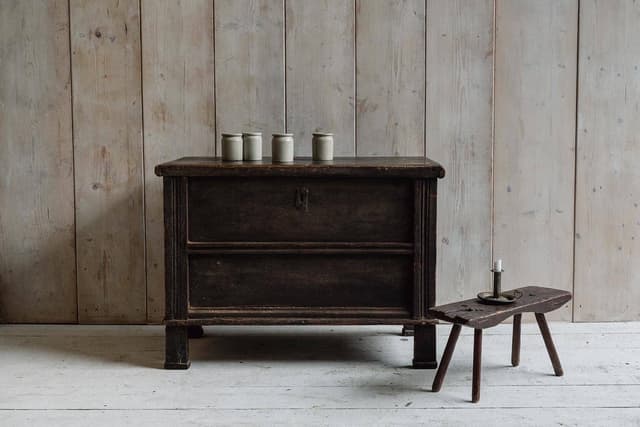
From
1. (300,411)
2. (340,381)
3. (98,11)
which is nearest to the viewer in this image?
(300,411)

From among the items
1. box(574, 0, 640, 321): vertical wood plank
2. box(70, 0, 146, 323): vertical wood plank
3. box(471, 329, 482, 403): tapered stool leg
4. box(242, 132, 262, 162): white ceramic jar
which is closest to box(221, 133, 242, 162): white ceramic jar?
box(242, 132, 262, 162): white ceramic jar

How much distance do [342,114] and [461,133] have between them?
449mm

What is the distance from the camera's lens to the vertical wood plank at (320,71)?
9.82ft

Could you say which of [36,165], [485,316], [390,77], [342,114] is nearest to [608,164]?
[390,77]

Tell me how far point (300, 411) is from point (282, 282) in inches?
19.8

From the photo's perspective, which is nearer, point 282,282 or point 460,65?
point 282,282

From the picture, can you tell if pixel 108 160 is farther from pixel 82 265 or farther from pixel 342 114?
pixel 342 114

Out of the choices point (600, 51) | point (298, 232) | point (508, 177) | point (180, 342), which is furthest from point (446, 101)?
point (180, 342)

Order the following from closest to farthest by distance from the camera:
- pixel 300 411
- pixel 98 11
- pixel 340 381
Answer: pixel 300 411 → pixel 340 381 → pixel 98 11

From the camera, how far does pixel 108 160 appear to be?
3.04 meters

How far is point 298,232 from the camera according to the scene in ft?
8.36

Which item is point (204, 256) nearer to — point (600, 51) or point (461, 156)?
point (461, 156)

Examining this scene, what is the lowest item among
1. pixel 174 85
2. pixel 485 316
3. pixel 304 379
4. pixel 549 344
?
pixel 304 379

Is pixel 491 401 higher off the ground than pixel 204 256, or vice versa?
pixel 204 256
